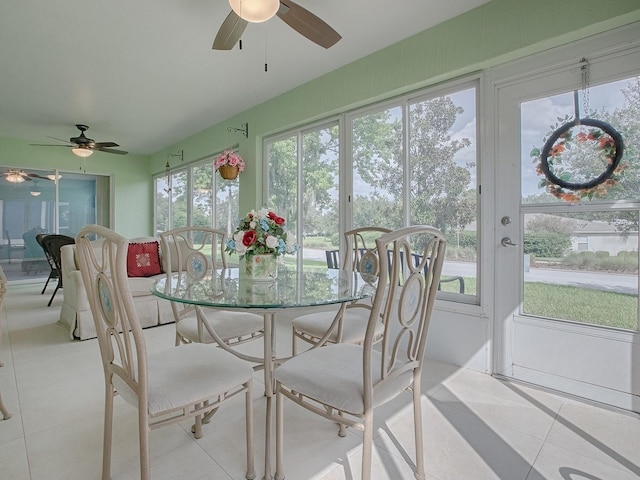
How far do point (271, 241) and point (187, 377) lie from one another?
2.48 ft

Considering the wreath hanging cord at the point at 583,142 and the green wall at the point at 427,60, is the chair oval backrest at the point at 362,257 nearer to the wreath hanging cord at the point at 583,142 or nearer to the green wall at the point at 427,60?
the wreath hanging cord at the point at 583,142

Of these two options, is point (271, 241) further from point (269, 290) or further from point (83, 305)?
point (83, 305)

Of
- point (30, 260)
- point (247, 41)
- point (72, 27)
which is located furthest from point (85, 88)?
point (30, 260)

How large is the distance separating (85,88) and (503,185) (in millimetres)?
4298

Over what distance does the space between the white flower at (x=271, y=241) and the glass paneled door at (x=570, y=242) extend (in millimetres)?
1631

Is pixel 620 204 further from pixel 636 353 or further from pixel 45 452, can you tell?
pixel 45 452

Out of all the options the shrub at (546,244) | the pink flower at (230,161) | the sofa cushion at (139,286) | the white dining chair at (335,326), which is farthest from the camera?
the pink flower at (230,161)

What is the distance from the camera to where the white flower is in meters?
1.78

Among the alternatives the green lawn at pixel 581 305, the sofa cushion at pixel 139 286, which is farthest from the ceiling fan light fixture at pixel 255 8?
the sofa cushion at pixel 139 286

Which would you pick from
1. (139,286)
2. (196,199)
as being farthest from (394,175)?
(196,199)

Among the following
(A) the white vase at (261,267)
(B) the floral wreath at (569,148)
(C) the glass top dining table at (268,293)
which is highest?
(B) the floral wreath at (569,148)

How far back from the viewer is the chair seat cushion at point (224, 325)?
1859 mm

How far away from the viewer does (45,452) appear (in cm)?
156

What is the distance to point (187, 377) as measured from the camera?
50.6 inches
